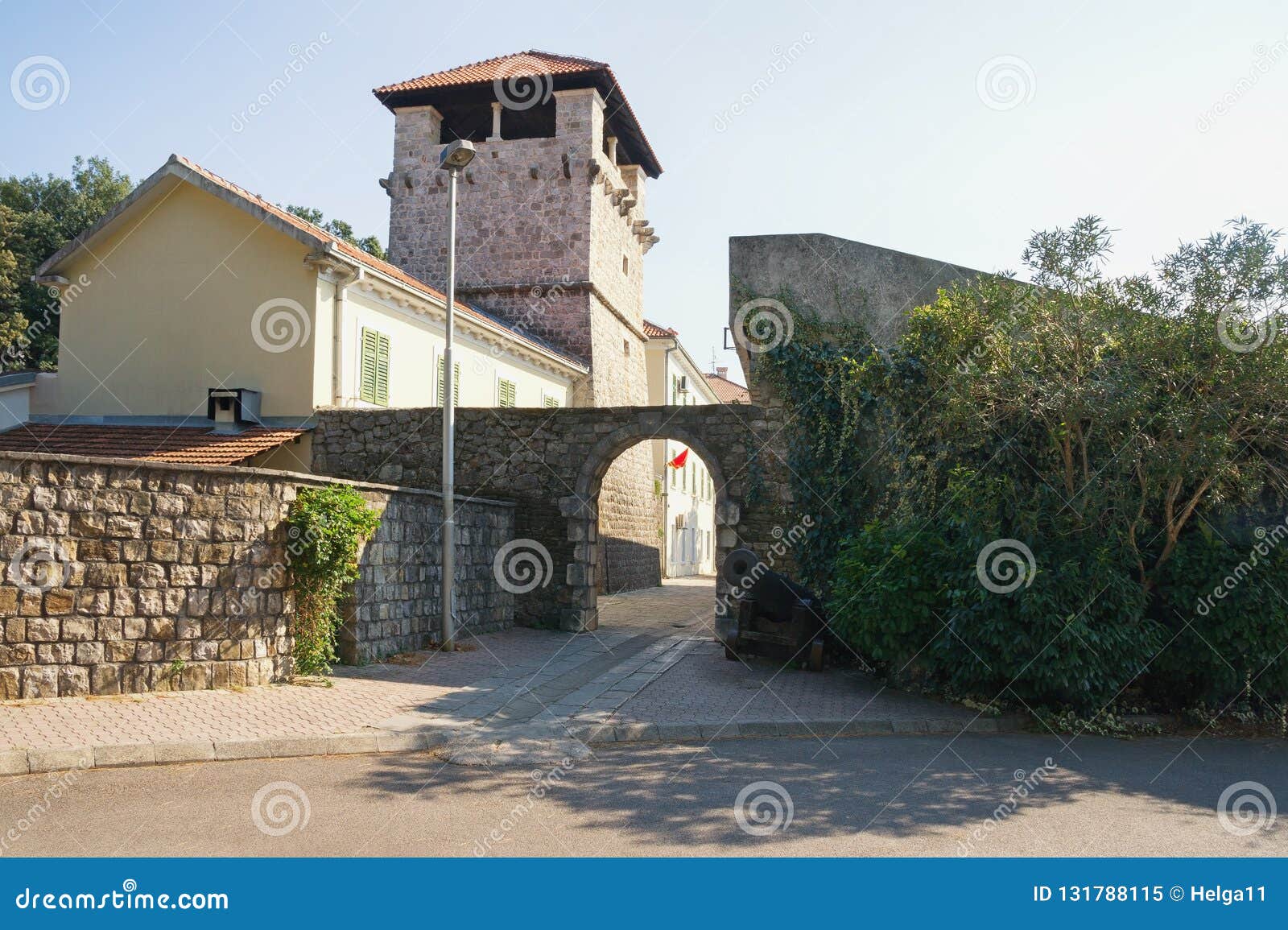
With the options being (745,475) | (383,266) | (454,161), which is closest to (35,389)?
(383,266)

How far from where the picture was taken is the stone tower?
25.7 meters

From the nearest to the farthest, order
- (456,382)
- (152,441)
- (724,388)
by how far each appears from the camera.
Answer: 1. (152,441)
2. (456,382)
3. (724,388)

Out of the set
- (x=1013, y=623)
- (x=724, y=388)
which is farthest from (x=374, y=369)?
(x=724, y=388)

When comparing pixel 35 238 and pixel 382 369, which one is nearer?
pixel 382 369

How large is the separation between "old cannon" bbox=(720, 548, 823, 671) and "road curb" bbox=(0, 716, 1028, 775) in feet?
8.83

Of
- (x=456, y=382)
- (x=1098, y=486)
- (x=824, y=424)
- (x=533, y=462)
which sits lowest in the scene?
(x=1098, y=486)

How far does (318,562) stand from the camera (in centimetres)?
1002

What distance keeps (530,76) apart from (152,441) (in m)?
15.2

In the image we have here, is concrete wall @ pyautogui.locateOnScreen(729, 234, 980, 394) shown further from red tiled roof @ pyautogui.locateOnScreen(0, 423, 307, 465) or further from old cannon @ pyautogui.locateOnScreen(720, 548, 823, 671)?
red tiled roof @ pyautogui.locateOnScreen(0, 423, 307, 465)

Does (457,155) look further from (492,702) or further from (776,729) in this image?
(776,729)

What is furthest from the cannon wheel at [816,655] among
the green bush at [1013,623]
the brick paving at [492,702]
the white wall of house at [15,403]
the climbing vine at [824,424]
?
the white wall of house at [15,403]

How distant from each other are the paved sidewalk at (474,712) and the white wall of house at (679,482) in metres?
19.8

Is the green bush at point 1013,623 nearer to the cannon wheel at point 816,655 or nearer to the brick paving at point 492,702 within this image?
the brick paving at point 492,702

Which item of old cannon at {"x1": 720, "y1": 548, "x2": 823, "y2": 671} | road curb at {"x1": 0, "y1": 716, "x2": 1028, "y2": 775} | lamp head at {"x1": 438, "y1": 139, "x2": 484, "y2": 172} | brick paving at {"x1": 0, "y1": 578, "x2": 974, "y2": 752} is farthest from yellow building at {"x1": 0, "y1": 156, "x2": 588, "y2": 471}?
road curb at {"x1": 0, "y1": 716, "x2": 1028, "y2": 775}
